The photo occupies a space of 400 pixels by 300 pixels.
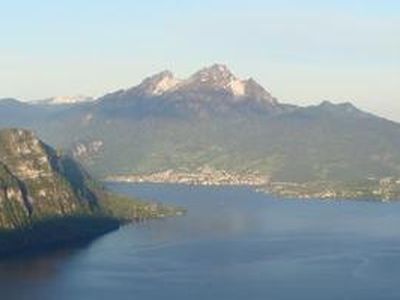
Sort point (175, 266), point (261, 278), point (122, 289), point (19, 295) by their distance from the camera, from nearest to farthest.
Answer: point (19, 295) < point (122, 289) < point (261, 278) < point (175, 266)

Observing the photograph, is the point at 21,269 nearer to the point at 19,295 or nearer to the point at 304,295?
the point at 19,295

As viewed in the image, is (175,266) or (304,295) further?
(175,266)

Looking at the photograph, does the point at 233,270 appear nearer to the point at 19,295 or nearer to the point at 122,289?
the point at 122,289

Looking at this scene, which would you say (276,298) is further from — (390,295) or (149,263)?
(149,263)

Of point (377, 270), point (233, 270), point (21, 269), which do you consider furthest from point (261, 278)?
point (21, 269)

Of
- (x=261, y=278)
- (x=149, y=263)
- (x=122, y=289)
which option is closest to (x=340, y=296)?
(x=261, y=278)

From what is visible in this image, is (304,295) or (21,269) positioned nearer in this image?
(304,295)

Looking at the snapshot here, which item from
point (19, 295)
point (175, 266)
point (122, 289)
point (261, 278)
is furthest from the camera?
point (175, 266)
